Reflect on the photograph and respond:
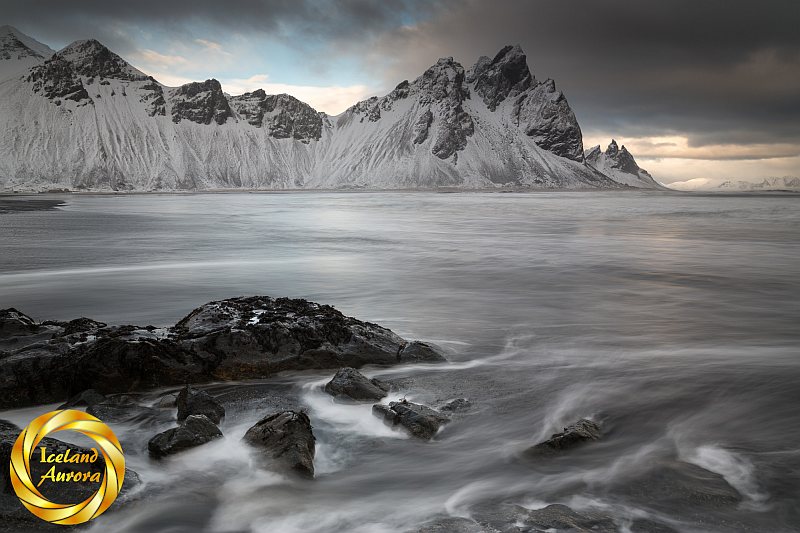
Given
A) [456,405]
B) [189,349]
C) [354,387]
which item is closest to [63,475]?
[189,349]

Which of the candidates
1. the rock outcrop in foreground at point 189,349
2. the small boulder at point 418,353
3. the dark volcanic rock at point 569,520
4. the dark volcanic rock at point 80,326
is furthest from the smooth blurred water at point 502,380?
the dark volcanic rock at point 80,326

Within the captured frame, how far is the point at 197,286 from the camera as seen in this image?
12.7m

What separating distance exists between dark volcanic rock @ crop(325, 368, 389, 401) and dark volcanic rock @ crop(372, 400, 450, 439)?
1.00ft

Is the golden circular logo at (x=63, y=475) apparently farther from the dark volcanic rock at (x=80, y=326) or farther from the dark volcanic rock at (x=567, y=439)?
the dark volcanic rock at (x=567, y=439)

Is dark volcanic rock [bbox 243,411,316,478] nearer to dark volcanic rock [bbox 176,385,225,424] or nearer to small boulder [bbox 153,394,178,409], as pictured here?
dark volcanic rock [bbox 176,385,225,424]

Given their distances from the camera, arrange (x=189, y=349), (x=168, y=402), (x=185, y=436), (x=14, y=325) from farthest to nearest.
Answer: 1. (x=14, y=325)
2. (x=189, y=349)
3. (x=168, y=402)
4. (x=185, y=436)

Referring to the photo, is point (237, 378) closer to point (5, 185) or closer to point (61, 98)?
point (5, 185)

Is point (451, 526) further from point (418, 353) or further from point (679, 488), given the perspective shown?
point (418, 353)

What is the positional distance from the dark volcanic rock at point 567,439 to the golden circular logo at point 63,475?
129 inches

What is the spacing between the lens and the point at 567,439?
4793 millimetres

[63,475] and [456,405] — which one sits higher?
[63,475]

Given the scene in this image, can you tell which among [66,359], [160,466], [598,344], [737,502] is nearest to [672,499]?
[737,502]

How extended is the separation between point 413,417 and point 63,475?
2.85m

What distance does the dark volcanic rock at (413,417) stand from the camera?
16.4 feet
